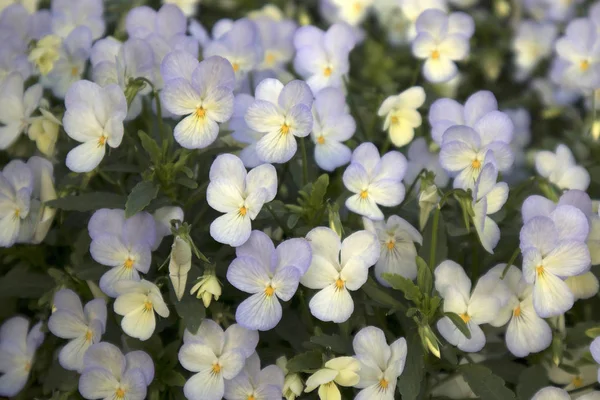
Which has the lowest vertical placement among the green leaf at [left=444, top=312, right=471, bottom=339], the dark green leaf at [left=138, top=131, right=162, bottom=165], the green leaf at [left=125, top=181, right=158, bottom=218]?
the green leaf at [left=444, top=312, right=471, bottom=339]

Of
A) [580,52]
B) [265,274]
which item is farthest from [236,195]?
[580,52]

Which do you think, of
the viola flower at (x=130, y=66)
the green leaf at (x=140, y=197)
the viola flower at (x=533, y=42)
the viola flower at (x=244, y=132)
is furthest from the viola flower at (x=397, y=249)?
the viola flower at (x=533, y=42)

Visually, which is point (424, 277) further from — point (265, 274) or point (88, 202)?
point (88, 202)

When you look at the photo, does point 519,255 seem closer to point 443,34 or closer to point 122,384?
point 443,34

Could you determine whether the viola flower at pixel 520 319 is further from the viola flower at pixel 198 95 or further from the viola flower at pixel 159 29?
the viola flower at pixel 159 29

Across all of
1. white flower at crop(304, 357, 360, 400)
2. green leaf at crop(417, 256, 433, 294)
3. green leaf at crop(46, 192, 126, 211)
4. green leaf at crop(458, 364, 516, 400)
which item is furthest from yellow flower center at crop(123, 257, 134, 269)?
green leaf at crop(458, 364, 516, 400)

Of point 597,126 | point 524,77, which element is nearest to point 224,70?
point 597,126

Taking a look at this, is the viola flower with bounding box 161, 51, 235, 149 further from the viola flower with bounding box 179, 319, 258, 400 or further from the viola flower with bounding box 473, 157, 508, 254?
the viola flower with bounding box 473, 157, 508, 254
